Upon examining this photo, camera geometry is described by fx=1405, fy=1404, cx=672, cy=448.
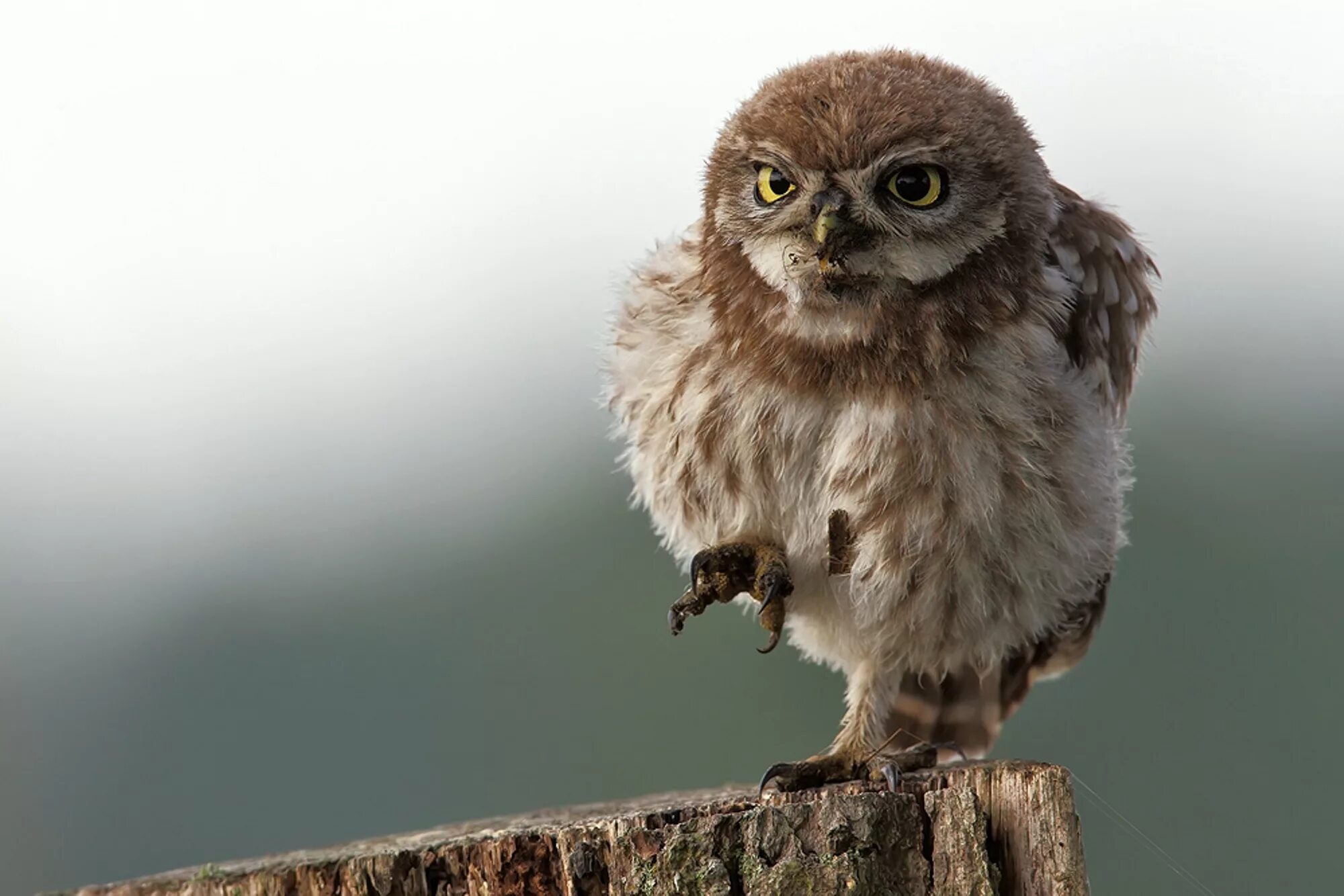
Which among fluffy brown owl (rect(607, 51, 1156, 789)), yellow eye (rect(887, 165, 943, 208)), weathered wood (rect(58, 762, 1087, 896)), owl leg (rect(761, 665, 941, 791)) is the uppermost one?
yellow eye (rect(887, 165, 943, 208))

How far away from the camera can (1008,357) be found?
12.7ft

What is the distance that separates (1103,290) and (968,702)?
1.77 m

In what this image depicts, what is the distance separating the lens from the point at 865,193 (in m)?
3.64

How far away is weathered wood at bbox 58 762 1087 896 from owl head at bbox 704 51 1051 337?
1336 millimetres

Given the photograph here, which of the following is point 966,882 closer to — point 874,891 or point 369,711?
point 874,891

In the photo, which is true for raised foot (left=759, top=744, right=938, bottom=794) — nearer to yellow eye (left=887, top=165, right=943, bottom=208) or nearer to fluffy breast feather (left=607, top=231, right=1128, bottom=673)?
fluffy breast feather (left=607, top=231, right=1128, bottom=673)

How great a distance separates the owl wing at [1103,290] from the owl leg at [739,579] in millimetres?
1079

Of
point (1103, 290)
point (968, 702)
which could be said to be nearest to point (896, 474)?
point (1103, 290)

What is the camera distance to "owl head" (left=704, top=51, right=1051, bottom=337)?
3641 millimetres

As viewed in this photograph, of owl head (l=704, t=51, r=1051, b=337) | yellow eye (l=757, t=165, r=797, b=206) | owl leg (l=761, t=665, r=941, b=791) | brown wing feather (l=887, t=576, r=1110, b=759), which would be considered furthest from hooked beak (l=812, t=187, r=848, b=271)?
brown wing feather (l=887, t=576, r=1110, b=759)

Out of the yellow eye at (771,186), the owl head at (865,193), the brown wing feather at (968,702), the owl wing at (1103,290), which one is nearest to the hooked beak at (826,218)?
the owl head at (865,193)

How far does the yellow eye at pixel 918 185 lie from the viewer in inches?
145

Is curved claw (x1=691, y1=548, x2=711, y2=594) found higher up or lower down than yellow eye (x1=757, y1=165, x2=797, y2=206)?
lower down

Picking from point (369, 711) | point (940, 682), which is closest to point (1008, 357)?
point (940, 682)
